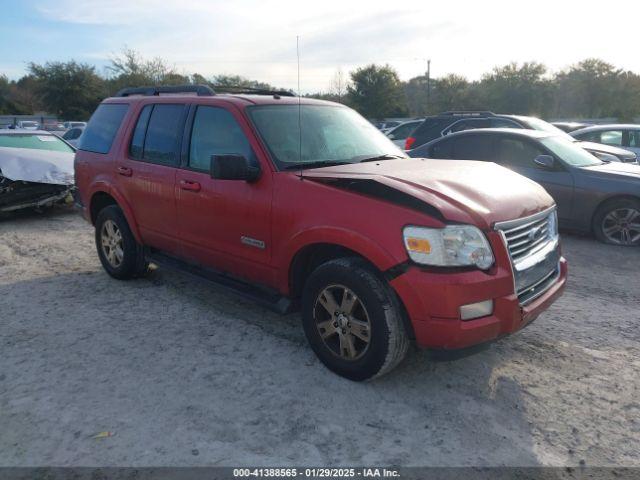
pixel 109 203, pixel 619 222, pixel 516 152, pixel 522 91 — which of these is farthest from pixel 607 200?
pixel 522 91

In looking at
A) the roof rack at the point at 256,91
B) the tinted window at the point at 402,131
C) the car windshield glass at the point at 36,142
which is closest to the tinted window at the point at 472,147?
the roof rack at the point at 256,91

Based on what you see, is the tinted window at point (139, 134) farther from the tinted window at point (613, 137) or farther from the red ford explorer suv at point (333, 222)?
the tinted window at point (613, 137)

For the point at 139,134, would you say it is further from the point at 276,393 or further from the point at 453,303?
the point at 453,303

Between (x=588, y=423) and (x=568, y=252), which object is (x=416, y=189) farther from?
(x=568, y=252)

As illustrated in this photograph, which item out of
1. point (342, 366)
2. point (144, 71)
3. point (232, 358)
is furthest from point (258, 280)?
point (144, 71)

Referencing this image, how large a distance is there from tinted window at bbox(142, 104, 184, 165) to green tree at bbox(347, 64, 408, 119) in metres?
46.8

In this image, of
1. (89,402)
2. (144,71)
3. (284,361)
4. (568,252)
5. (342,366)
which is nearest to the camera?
(89,402)

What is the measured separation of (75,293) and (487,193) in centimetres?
416

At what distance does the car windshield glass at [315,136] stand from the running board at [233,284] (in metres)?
0.98

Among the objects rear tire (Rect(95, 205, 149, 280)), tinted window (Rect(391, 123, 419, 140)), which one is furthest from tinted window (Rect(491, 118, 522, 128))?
rear tire (Rect(95, 205, 149, 280))

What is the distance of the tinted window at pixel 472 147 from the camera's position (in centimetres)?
824

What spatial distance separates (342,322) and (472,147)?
5.77m

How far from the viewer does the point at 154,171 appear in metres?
4.87

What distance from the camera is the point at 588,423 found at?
3.05 m
